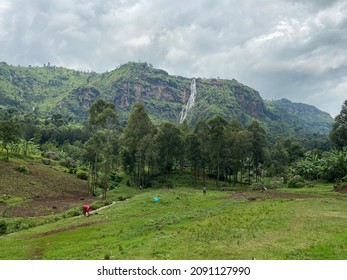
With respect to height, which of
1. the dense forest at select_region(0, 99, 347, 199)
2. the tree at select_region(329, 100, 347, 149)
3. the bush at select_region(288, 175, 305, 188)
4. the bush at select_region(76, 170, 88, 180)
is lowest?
the bush at select_region(76, 170, 88, 180)

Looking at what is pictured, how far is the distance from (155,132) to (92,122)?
54.5ft

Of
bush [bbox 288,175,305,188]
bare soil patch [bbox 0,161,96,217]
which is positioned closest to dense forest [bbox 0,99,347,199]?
bush [bbox 288,175,305,188]

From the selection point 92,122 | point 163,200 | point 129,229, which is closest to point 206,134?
point 92,122

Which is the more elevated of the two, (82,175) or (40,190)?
(82,175)

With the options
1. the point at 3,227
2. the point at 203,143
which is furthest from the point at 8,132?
the point at 3,227

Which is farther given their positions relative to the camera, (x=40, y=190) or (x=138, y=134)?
(x=138, y=134)

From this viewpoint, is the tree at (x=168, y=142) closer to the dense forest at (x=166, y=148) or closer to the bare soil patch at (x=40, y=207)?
the dense forest at (x=166, y=148)

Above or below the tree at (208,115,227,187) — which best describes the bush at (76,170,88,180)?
below

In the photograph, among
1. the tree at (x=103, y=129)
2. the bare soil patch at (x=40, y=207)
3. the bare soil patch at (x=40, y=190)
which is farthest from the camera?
the tree at (x=103, y=129)

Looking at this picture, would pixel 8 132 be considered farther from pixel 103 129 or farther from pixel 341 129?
pixel 341 129

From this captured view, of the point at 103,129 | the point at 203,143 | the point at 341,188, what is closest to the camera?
the point at 341,188

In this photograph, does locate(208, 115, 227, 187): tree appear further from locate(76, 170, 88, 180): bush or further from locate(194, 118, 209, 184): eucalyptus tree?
locate(76, 170, 88, 180): bush

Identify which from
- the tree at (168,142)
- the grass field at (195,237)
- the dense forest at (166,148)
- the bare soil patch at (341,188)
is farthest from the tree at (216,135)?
the grass field at (195,237)

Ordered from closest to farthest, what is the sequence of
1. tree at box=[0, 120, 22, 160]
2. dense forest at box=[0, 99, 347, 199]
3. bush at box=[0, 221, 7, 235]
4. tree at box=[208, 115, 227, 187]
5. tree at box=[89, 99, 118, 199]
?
1. bush at box=[0, 221, 7, 235]
2. tree at box=[89, 99, 118, 199]
3. dense forest at box=[0, 99, 347, 199]
4. tree at box=[208, 115, 227, 187]
5. tree at box=[0, 120, 22, 160]
